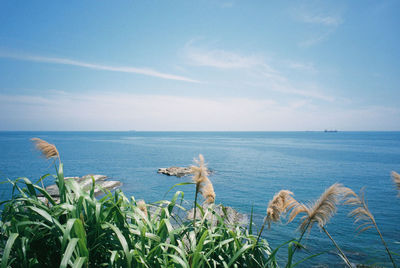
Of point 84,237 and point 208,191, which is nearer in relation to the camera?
point 84,237

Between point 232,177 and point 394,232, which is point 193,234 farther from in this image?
point 232,177

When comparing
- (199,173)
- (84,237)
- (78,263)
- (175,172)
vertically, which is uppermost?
(199,173)

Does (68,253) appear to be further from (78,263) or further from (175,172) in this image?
(175,172)

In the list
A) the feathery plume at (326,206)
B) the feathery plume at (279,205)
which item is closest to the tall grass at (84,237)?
the feathery plume at (279,205)

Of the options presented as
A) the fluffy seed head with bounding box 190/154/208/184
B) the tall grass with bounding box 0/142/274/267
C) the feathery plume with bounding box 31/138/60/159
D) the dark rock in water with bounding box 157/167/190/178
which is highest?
the feathery plume with bounding box 31/138/60/159

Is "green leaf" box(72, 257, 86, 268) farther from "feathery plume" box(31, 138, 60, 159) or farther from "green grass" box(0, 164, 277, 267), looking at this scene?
"feathery plume" box(31, 138, 60, 159)

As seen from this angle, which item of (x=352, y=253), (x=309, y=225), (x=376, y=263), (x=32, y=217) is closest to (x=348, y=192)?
(x=309, y=225)

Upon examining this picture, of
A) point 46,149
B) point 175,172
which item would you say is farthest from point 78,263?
point 175,172

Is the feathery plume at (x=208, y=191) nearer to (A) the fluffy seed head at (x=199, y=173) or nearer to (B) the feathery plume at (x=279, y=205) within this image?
(A) the fluffy seed head at (x=199, y=173)

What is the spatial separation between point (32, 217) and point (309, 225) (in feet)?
11.7

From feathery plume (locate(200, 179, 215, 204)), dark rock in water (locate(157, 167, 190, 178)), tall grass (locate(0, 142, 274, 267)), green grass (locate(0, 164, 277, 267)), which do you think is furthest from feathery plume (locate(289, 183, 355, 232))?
dark rock in water (locate(157, 167, 190, 178))

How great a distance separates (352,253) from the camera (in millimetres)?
12125

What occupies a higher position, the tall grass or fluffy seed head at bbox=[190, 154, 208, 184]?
fluffy seed head at bbox=[190, 154, 208, 184]

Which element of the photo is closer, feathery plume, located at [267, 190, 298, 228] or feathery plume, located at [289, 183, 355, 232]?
feathery plume, located at [289, 183, 355, 232]
